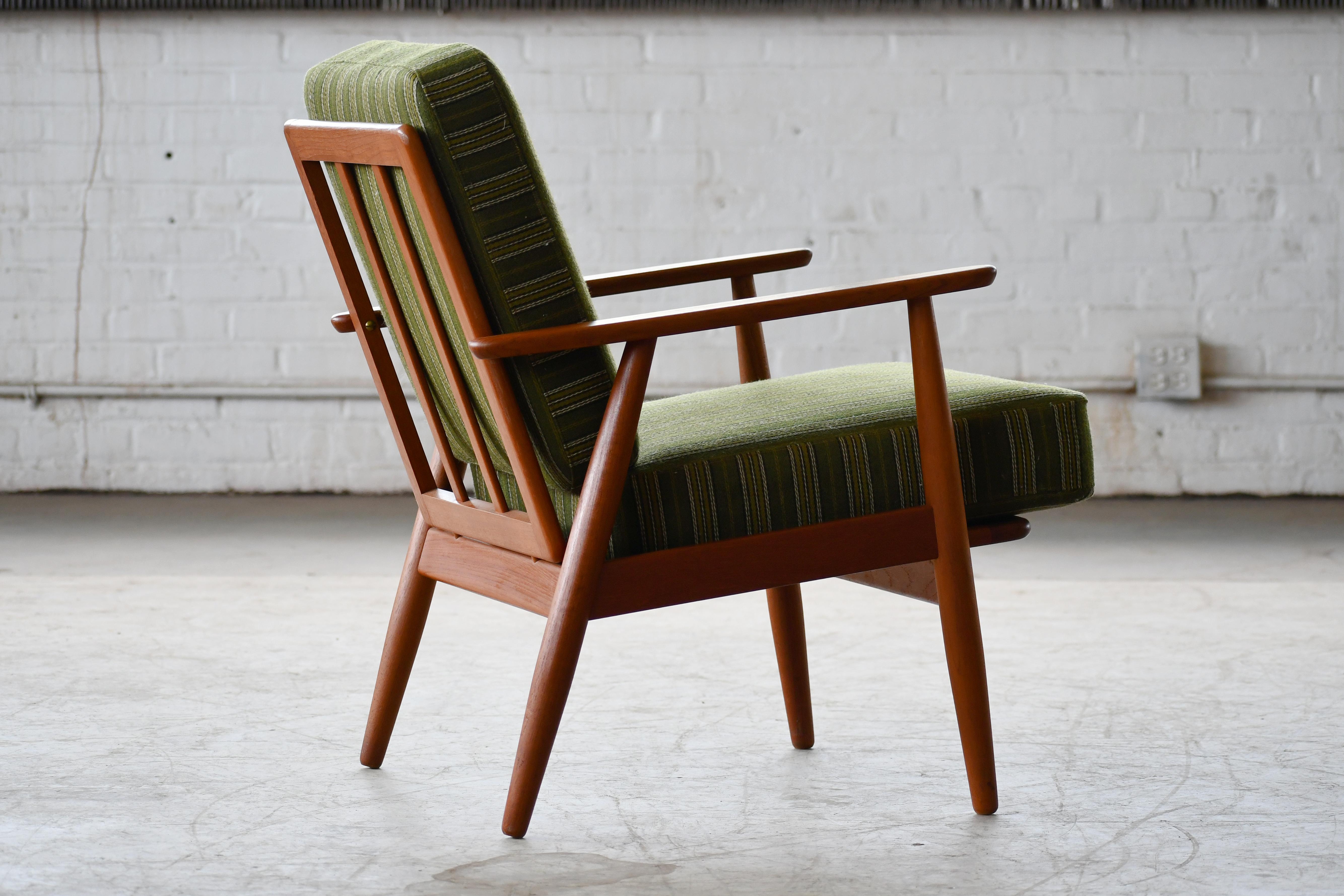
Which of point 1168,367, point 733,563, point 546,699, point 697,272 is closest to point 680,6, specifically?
point 1168,367

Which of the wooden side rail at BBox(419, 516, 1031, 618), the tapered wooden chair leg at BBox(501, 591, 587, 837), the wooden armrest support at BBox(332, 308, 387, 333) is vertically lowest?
the tapered wooden chair leg at BBox(501, 591, 587, 837)

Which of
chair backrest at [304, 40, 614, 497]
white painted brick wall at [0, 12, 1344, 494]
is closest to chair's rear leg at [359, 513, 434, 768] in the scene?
chair backrest at [304, 40, 614, 497]

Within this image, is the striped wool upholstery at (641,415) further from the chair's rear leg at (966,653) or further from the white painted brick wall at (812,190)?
the white painted brick wall at (812,190)

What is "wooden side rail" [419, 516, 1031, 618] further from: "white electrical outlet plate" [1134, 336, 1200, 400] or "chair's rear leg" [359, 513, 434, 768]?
"white electrical outlet plate" [1134, 336, 1200, 400]

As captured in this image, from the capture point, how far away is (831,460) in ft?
5.08

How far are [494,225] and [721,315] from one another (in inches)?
9.5

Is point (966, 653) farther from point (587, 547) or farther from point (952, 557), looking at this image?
point (587, 547)

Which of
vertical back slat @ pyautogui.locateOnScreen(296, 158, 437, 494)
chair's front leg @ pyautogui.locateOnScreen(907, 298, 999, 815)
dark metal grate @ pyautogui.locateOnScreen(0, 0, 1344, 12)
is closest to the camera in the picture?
chair's front leg @ pyautogui.locateOnScreen(907, 298, 999, 815)

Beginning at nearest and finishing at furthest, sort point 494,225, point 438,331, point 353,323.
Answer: point 494,225, point 438,331, point 353,323

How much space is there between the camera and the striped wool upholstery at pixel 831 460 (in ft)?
4.97

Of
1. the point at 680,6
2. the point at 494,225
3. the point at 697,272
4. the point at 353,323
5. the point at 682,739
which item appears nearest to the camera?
the point at 494,225

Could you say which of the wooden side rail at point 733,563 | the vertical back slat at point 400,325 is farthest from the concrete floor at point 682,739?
the vertical back slat at point 400,325

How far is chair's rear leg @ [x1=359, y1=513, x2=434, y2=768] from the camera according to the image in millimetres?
1822

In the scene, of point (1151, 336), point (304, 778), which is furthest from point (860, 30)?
point (304, 778)
